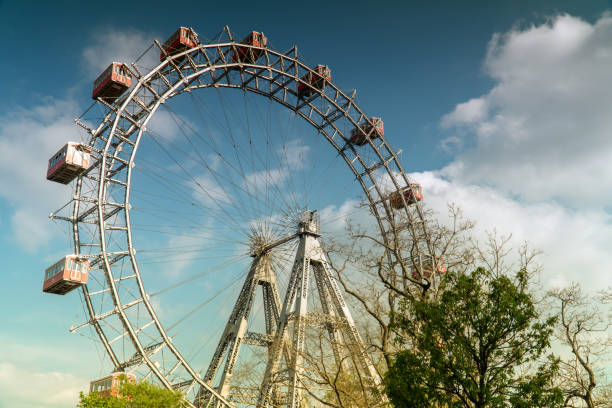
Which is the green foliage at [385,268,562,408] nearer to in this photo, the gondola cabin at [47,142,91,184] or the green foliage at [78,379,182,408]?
the green foliage at [78,379,182,408]

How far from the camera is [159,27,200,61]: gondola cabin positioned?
90.0 ft

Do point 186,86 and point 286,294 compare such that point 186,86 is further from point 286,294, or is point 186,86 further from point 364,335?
point 364,335

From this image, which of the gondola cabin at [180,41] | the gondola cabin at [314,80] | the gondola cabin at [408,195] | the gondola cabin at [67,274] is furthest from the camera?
the gondola cabin at [408,195]

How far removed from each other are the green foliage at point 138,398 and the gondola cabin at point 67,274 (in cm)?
512

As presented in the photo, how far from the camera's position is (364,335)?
1530cm

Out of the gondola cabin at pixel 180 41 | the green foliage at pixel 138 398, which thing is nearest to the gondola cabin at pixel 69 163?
the gondola cabin at pixel 180 41

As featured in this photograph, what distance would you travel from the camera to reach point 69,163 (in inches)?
998

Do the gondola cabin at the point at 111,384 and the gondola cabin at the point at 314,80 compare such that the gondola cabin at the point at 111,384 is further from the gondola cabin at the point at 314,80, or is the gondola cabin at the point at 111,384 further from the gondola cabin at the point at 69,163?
the gondola cabin at the point at 314,80

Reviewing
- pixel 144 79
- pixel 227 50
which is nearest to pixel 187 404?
pixel 144 79

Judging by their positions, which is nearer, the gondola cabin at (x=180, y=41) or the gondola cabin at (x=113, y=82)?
the gondola cabin at (x=113, y=82)

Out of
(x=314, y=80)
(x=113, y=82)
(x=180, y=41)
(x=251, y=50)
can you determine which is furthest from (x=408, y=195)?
(x=113, y=82)

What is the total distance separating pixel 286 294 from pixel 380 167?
12222 millimetres

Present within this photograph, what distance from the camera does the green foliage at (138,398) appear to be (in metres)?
22.4

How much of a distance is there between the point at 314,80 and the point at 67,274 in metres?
18.8
